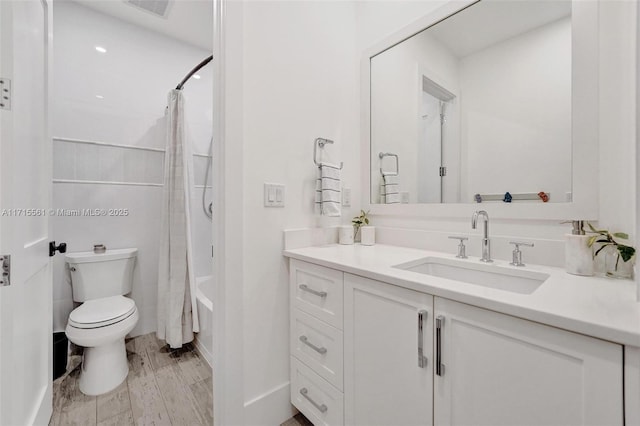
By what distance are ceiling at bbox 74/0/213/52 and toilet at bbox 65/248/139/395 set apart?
6.12 feet

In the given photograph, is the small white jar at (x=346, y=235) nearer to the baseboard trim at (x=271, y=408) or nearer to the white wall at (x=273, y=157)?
the white wall at (x=273, y=157)

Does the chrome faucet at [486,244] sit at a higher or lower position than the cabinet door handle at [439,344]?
higher

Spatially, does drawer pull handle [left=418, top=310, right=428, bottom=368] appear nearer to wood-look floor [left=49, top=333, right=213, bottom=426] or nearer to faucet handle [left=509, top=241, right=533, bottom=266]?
faucet handle [left=509, top=241, right=533, bottom=266]

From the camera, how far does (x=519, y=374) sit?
672 mm

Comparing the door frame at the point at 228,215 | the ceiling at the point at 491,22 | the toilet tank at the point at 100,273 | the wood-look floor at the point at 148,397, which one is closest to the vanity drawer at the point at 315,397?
the door frame at the point at 228,215

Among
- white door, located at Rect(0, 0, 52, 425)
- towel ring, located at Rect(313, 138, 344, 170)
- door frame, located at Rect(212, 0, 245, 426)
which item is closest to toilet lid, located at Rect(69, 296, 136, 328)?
white door, located at Rect(0, 0, 52, 425)

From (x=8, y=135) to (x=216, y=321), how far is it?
98cm

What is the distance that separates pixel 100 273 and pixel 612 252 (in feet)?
9.06

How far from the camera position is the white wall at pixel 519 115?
108 centimetres

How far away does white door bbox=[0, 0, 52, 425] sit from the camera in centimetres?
85

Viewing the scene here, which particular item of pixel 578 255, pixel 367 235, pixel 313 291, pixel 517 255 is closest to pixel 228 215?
pixel 313 291

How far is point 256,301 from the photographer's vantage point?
1.32 meters

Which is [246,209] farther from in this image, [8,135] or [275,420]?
[275,420]

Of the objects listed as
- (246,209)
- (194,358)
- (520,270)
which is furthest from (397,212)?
(194,358)
